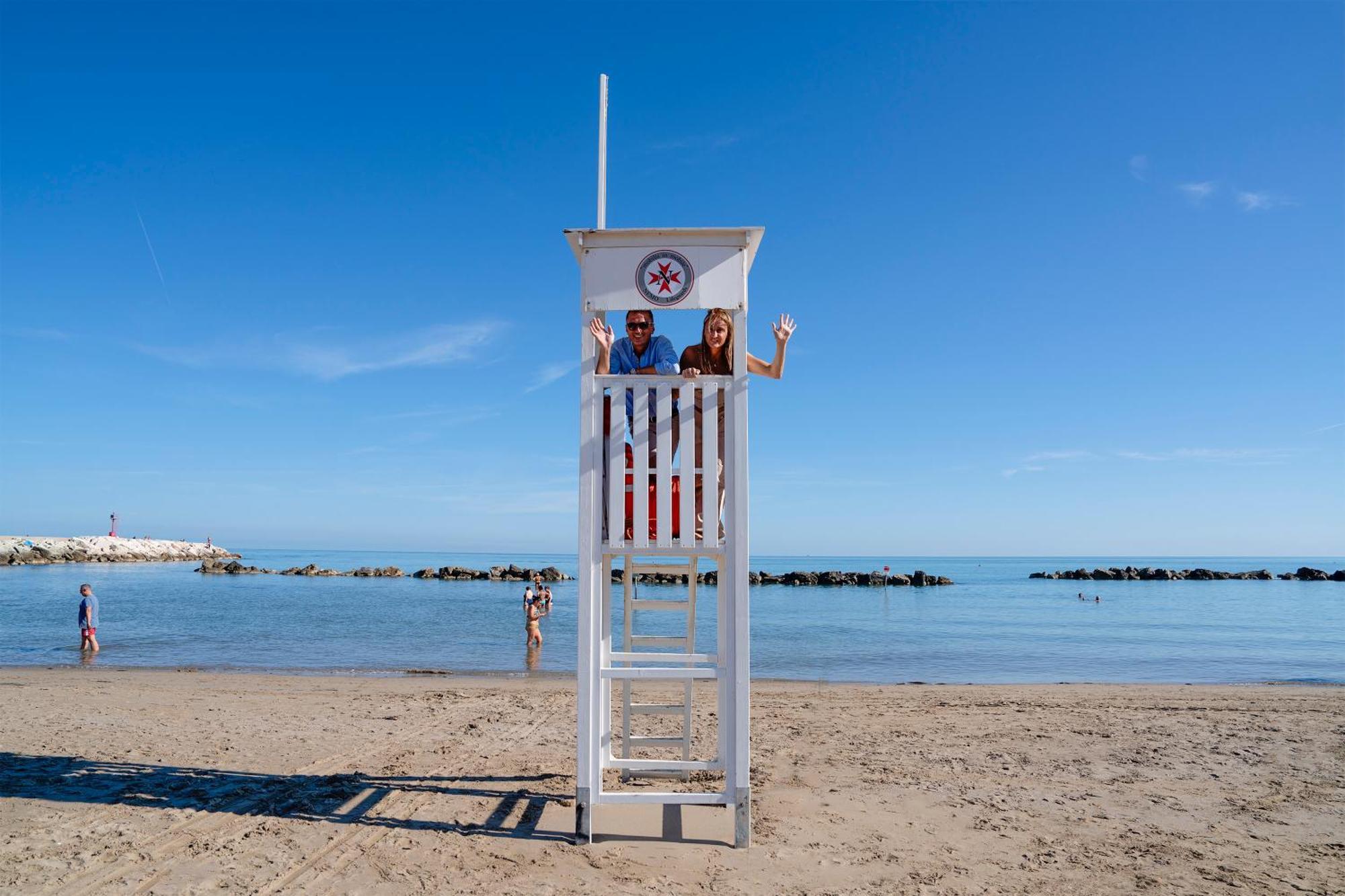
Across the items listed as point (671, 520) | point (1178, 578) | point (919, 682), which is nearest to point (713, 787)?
point (671, 520)

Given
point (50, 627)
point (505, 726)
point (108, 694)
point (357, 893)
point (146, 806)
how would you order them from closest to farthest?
point (357, 893) → point (146, 806) → point (505, 726) → point (108, 694) → point (50, 627)

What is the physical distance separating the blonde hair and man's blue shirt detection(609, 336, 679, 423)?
204 mm

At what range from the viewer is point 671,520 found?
17.2 feet

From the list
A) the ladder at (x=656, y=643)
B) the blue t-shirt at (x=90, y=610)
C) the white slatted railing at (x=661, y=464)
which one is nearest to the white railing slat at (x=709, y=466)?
the white slatted railing at (x=661, y=464)

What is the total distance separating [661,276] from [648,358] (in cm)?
56

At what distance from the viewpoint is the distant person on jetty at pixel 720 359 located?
538 cm

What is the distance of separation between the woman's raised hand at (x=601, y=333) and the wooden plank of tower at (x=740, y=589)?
82 cm

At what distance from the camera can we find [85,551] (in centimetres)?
7300

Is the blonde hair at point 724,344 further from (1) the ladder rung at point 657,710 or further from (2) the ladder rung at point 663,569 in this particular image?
(1) the ladder rung at point 657,710

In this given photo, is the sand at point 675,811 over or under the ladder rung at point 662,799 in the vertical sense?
under

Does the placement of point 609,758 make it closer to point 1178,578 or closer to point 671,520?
point 671,520

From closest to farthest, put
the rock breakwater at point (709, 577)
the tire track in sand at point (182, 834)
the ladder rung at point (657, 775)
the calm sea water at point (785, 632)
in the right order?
the tire track in sand at point (182, 834) < the ladder rung at point (657, 775) < the calm sea water at point (785, 632) < the rock breakwater at point (709, 577)

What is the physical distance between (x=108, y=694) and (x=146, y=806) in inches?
277

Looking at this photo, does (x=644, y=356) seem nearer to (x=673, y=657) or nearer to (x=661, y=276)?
(x=661, y=276)
